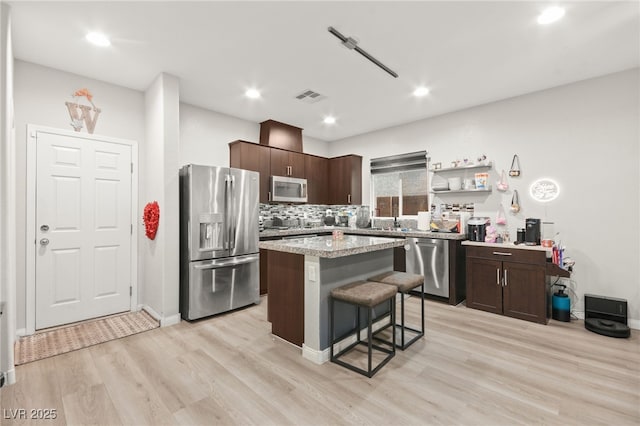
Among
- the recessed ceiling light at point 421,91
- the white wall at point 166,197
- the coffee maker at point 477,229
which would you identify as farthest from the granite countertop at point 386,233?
the recessed ceiling light at point 421,91

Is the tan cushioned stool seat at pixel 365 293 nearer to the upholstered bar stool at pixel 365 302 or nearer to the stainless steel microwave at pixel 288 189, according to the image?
the upholstered bar stool at pixel 365 302

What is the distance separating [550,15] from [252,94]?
3.22 m

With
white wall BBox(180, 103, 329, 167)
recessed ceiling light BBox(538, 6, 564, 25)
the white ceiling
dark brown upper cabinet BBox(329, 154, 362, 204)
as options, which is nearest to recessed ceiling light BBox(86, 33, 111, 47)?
the white ceiling

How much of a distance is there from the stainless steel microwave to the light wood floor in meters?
2.58

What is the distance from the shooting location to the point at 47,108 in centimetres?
323

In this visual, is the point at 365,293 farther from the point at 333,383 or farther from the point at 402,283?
the point at 333,383

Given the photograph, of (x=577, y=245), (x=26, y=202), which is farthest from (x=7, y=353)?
(x=577, y=245)

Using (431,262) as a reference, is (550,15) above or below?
above

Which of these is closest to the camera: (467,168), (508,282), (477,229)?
(508,282)

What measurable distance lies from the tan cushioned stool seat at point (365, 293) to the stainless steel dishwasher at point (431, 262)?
1.98 meters

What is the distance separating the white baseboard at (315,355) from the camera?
246cm

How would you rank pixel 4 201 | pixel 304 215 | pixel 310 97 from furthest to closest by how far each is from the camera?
1. pixel 304 215
2. pixel 310 97
3. pixel 4 201

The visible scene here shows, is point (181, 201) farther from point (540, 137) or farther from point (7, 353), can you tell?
point (540, 137)

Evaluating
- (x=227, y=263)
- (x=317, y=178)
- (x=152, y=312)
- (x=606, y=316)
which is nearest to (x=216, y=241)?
(x=227, y=263)
